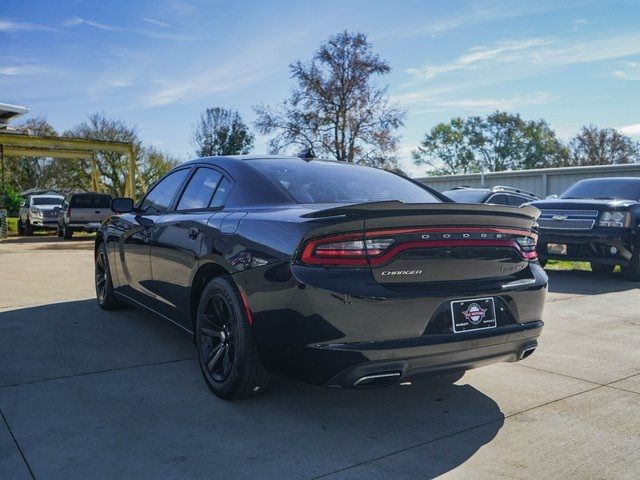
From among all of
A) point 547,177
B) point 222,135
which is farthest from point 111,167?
point 547,177

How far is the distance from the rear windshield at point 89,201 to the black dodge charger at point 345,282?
17234 mm

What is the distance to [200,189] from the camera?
14.0ft

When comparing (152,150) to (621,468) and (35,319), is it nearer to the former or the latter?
(35,319)

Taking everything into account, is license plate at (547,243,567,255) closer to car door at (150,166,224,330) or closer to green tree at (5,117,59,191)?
car door at (150,166,224,330)

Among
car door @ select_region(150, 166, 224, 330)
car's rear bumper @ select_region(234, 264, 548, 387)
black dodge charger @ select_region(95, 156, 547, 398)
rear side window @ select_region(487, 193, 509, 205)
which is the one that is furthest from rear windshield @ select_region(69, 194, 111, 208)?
car's rear bumper @ select_region(234, 264, 548, 387)

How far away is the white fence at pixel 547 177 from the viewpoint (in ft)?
76.7

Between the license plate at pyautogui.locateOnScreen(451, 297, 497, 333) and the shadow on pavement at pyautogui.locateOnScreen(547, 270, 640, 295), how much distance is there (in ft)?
16.1

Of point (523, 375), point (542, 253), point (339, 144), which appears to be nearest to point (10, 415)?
point (523, 375)

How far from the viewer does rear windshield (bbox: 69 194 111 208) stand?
19.7 metres

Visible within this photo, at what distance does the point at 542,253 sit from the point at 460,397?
565 cm

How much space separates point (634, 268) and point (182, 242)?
269 inches

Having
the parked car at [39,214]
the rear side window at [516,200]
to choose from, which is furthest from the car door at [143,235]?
the parked car at [39,214]

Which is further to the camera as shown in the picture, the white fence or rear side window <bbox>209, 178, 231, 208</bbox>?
the white fence

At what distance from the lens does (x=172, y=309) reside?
4.25 meters
